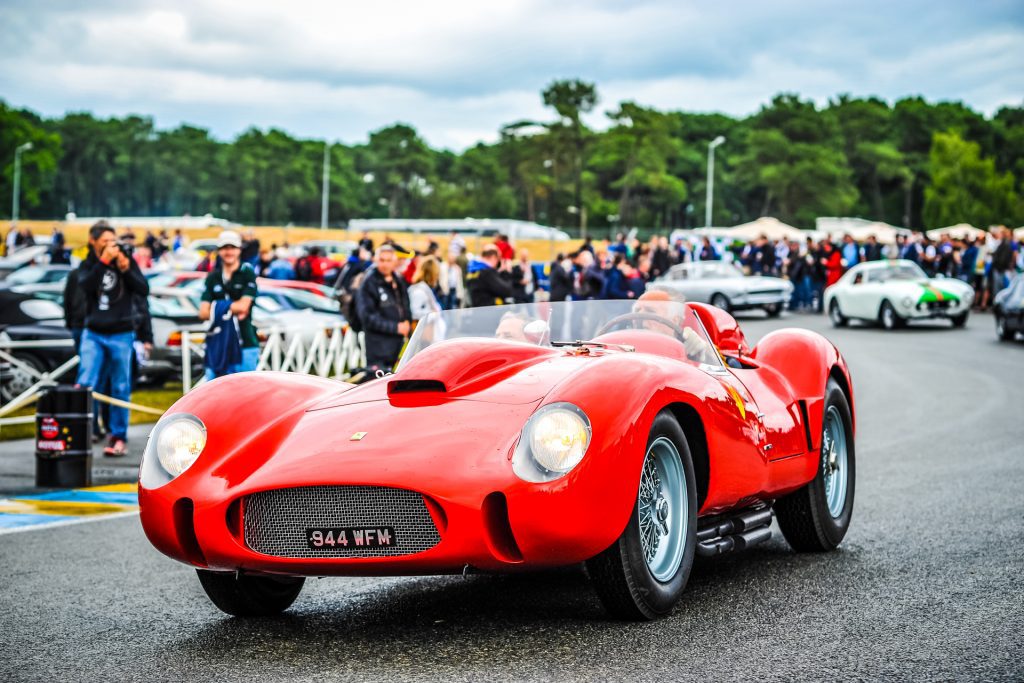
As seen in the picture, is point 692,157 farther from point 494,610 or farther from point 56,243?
point 494,610

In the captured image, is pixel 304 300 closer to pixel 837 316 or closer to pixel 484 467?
pixel 837 316

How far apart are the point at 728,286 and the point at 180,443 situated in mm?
26644

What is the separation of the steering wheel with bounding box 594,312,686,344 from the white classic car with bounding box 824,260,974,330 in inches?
835

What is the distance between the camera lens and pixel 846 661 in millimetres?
4379

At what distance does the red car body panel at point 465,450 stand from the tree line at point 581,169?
291 feet

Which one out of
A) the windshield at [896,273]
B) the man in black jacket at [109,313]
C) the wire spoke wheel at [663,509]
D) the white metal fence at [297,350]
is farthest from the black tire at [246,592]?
the windshield at [896,273]

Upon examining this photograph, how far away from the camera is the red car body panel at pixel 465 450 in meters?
4.50

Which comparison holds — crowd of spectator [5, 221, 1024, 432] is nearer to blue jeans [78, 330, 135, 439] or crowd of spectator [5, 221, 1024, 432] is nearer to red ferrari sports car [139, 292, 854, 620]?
blue jeans [78, 330, 135, 439]

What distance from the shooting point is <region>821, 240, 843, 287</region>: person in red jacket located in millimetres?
33125

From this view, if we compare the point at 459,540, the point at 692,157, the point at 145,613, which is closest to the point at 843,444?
the point at 459,540


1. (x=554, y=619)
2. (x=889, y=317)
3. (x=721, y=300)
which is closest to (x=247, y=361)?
(x=554, y=619)

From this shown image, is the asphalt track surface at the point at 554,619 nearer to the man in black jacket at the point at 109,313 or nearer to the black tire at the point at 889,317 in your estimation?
the man in black jacket at the point at 109,313

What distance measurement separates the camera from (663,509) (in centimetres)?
513

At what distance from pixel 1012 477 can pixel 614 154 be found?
299 feet
